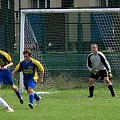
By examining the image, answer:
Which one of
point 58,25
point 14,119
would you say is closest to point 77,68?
point 58,25

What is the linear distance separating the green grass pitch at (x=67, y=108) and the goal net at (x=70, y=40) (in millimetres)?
2478

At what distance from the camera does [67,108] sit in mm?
15219

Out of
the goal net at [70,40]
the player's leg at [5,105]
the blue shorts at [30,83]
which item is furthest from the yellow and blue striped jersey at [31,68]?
the goal net at [70,40]

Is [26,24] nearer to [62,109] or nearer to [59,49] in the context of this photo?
[59,49]

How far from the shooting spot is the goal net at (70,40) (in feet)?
73.9

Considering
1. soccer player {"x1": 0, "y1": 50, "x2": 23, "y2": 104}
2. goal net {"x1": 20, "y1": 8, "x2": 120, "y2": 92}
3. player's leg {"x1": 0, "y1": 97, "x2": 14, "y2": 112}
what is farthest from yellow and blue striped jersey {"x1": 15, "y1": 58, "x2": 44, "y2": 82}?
goal net {"x1": 20, "y1": 8, "x2": 120, "y2": 92}

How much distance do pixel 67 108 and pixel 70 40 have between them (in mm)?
8818

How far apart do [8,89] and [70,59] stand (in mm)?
2819

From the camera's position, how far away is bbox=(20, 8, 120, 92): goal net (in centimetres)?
2253

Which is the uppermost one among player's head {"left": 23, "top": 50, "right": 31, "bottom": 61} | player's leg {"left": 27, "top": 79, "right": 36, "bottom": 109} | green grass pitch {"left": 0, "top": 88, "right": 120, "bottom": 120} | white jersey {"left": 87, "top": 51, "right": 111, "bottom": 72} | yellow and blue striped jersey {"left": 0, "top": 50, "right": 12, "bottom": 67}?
player's head {"left": 23, "top": 50, "right": 31, "bottom": 61}

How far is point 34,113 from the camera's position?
46.1 ft

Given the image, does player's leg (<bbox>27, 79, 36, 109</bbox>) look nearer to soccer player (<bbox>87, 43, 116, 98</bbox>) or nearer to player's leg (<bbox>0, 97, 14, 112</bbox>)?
player's leg (<bbox>0, 97, 14, 112</bbox>)

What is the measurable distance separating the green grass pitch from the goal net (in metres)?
2.48

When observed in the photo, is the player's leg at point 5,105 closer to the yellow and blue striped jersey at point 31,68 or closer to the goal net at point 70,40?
the yellow and blue striped jersey at point 31,68
